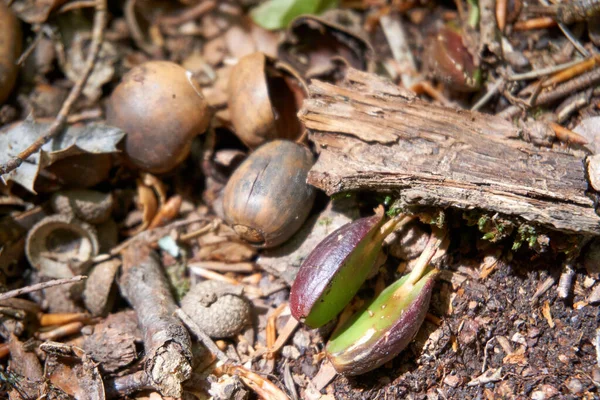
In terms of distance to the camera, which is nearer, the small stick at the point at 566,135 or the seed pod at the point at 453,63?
the small stick at the point at 566,135

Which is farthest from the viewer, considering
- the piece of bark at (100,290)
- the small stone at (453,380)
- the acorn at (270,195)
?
the piece of bark at (100,290)

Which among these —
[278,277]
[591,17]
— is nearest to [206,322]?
[278,277]

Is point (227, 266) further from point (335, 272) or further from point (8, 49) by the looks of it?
point (8, 49)

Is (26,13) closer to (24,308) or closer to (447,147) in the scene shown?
(24,308)

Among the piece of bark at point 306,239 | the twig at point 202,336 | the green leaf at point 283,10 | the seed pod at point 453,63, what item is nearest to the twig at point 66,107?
the green leaf at point 283,10

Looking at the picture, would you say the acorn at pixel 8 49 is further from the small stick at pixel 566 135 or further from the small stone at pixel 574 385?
the small stone at pixel 574 385

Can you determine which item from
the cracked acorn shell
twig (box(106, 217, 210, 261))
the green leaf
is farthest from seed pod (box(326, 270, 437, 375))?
the green leaf
